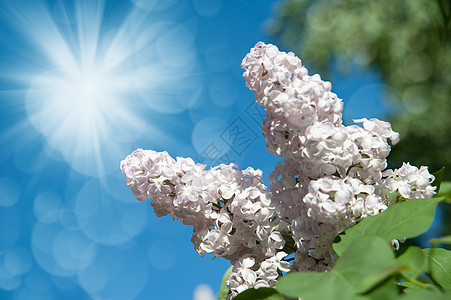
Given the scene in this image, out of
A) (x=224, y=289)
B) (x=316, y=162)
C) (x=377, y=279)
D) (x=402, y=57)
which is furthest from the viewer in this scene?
(x=402, y=57)

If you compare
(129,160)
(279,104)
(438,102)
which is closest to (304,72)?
(279,104)

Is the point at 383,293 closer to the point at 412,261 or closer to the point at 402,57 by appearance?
the point at 412,261

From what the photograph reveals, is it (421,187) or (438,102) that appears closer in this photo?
(421,187)

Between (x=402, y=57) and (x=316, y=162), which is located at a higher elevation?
(x=402, y=57)

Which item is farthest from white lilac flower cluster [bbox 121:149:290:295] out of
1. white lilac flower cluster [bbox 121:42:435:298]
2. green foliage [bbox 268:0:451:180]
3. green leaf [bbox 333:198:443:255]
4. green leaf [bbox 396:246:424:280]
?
green foliage [bbox 268:0:451:180]

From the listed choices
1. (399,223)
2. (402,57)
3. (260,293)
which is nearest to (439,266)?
(399,223)

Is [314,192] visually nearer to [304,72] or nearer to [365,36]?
[304,72]

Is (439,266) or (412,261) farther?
(439,266)
